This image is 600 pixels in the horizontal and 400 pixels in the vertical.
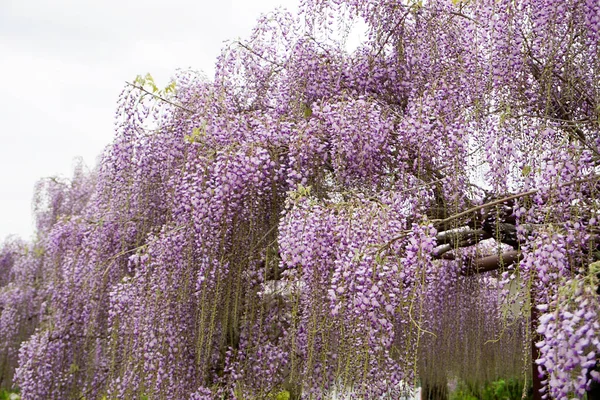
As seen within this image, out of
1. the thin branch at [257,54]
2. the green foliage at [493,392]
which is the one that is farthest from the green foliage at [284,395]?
the green foliage at [493,392]

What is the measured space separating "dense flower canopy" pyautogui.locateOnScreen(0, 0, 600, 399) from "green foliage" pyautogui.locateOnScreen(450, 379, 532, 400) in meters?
4.21

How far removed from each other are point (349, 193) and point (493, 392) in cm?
686

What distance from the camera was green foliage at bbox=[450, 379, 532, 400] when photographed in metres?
9.06

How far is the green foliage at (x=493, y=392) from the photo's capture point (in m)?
9.06

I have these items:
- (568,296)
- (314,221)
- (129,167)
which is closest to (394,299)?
(314,221)

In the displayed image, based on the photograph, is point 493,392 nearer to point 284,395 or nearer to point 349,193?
point 284,395

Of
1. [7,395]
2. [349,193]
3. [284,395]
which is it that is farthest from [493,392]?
[349,193]

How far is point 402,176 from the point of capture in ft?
13.1

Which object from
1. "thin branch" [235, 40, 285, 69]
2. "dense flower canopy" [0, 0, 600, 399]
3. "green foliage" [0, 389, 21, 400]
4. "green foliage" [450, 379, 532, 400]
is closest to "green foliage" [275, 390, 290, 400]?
"dense flower canopy" [0, 0, 600, 399]

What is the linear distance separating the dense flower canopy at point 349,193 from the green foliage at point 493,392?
13.8 feet

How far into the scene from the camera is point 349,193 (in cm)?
394

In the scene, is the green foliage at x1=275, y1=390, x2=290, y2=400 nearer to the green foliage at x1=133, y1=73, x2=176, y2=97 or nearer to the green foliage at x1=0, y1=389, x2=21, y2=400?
the green foliage at x1=133, y1=73, x2=176, y2=97

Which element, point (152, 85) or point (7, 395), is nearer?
point (152, 85)

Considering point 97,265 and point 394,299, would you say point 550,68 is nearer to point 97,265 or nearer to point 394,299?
point 394,299
